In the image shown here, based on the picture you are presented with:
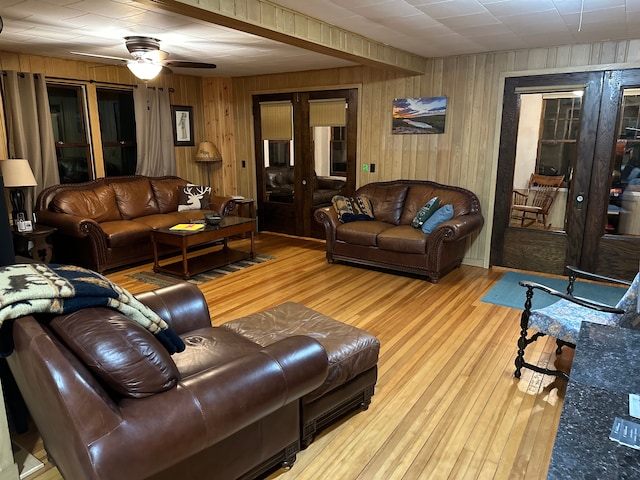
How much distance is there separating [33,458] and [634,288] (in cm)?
325

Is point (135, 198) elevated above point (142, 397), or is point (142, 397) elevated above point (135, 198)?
point (135, 198)

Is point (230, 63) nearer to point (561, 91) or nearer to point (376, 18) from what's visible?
point (376, 18)

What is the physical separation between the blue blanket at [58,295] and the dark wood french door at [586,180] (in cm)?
455

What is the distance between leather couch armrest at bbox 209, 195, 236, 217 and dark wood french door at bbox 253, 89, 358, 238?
103 centimetres

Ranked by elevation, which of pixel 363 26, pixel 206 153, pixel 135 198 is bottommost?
pixel 135 198

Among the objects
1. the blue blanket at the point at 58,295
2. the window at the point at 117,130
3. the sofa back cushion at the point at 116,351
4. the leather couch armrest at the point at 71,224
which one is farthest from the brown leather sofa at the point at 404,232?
the sofa back cushion at the point at 116,351

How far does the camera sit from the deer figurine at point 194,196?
617 centimetres

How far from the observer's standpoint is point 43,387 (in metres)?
1.43

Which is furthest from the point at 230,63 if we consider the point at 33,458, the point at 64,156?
the point at 33,458

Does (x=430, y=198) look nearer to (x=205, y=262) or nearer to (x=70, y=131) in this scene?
(x=205, y=262)

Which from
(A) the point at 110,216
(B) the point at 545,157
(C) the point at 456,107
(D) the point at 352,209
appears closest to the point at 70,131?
(A) the point at 110,216

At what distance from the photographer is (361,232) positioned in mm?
5160

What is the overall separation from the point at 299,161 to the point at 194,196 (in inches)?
63.4

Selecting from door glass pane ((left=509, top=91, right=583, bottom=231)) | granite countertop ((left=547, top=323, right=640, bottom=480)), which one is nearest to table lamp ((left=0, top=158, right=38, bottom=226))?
granite countertop ((left=547, top=323, right=640, bottom=480))
